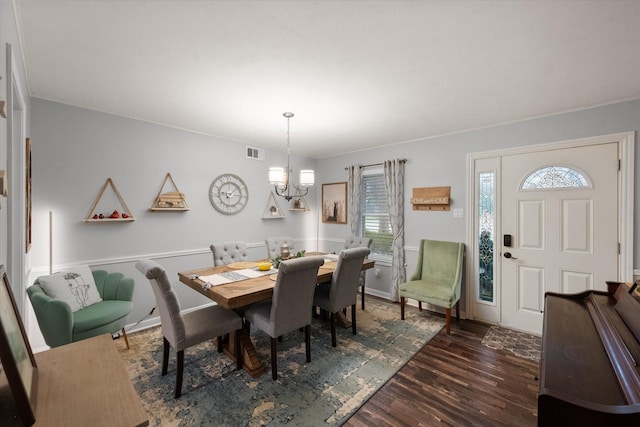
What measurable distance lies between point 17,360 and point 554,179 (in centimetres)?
411

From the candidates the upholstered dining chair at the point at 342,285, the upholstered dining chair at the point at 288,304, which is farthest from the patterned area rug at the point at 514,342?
the upholstered dining chair at the point at 288,304

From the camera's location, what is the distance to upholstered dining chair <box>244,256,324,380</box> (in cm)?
214

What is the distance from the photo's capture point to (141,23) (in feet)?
5.00

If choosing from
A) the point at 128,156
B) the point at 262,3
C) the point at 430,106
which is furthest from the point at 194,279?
the point at 430,106

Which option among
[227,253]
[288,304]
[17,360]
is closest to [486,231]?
[288,304]

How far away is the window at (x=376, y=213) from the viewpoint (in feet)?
14.3

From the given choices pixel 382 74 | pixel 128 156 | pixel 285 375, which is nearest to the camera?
pixel 382 74

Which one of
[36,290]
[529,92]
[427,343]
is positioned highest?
[529,92]

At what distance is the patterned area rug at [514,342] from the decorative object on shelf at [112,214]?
4150mm

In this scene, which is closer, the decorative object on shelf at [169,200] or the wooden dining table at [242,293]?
the wooden dining table at [242,293]

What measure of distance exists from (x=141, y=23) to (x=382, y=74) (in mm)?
1592

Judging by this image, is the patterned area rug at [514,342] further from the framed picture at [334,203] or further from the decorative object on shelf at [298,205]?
the decorative object on shelf at [298,205]

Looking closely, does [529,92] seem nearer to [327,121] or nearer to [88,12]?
[327,121]

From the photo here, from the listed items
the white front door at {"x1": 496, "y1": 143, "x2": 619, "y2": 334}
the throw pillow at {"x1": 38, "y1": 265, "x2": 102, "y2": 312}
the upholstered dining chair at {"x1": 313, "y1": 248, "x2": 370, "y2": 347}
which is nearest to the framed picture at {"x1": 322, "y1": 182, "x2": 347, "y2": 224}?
the upholstered dining chair at {"x1": 313, "y1": 248, "x2": 370, "y2": 347}
